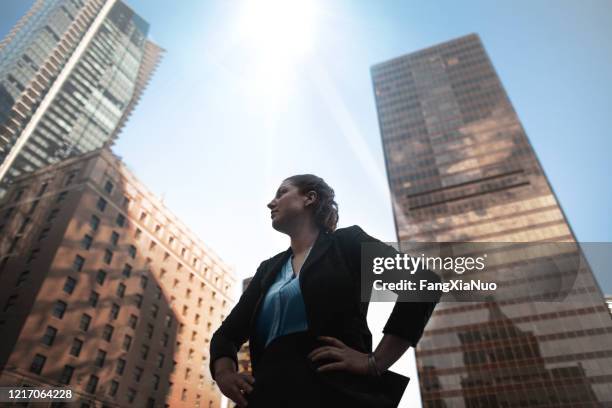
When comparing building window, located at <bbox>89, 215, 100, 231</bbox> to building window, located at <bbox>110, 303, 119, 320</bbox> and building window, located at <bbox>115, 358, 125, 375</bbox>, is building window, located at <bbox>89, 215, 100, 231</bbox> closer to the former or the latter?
building window, located at <bbox>110, 303, 119, 320</bbox>

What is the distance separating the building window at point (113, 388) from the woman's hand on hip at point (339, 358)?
40.4 metres

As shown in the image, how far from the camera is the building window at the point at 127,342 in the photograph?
37562 millimetres

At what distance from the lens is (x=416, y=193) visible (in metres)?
73.8

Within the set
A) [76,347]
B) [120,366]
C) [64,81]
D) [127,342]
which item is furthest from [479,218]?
[64,81]

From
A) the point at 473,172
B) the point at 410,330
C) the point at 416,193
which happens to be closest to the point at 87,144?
the point at 416,193

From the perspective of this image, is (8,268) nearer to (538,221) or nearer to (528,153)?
(538,221)

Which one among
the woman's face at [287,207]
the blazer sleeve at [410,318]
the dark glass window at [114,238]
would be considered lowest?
the blazer sleeve at [410,318]

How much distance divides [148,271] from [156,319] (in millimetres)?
5368

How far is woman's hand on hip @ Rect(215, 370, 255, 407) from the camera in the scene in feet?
6.63

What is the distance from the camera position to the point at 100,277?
36906 mm

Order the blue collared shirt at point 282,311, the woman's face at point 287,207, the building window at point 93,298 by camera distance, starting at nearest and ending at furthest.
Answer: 1. the blue collared shirt at point 282,311
2. the woman's face at point 287,207
3. the building window at point 93,298

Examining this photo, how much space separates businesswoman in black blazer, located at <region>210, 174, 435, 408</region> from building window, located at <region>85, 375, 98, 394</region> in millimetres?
37795

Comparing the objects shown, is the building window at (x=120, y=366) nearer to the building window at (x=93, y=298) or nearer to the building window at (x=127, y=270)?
the building window at (x=93, y=298)
